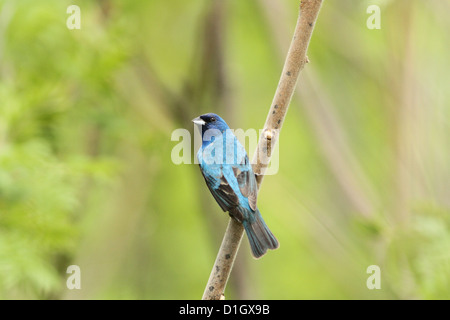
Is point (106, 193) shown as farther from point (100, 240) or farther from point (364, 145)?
point (364, 145)

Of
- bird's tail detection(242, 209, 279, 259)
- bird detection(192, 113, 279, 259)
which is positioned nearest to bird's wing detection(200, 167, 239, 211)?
bird detection(192, 113, 279, 259)

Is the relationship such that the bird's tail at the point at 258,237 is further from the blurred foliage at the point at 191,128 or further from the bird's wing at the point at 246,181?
the blurred foliage at the point at 191,128

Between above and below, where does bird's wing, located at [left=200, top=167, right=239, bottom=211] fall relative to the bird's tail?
above

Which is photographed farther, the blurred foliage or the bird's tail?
the blurred foliage

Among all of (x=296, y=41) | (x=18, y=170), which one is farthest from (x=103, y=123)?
(x=296, y=41)

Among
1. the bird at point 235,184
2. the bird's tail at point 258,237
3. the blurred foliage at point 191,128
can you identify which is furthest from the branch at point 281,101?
the blurred foliage at point 191,128

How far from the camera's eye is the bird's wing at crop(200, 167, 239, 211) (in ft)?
12.0

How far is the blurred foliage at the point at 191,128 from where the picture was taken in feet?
14.0

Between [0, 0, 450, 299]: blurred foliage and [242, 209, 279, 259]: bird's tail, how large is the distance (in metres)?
0.90

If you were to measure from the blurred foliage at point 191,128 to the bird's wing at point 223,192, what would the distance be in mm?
936

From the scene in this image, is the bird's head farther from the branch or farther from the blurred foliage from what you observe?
the branch

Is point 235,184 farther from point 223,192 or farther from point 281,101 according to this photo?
point 281,101

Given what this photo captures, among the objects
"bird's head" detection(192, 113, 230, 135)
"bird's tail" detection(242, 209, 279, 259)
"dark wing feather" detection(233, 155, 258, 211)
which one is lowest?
"bird's tail" detection(242, 209, 279, 259)

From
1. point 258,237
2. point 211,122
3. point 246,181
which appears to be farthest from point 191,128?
point 258,237
